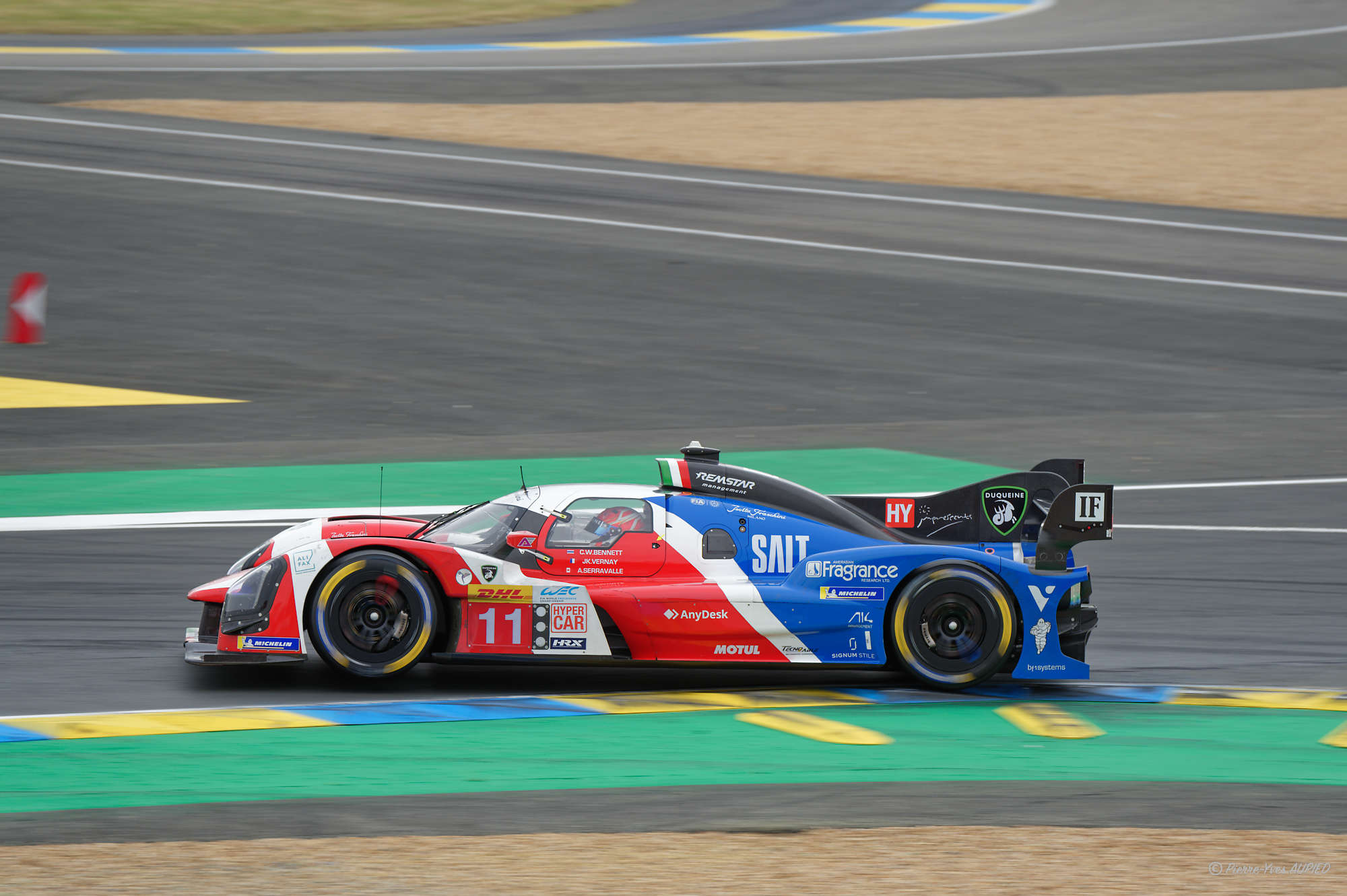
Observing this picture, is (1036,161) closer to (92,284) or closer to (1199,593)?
(92,284)

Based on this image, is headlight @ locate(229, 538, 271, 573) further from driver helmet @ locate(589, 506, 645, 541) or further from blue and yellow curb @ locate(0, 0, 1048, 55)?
blue and yellow curb @ locate(0, 0, 1048, 55)

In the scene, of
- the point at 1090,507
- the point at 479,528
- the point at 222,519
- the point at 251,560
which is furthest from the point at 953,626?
the point at 222,519

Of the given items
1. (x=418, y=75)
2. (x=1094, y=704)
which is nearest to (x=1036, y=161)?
(x=418, y=75)

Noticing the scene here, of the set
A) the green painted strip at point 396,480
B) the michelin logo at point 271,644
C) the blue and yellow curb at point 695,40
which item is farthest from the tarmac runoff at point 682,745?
the blue and yellow curb at point 695,40

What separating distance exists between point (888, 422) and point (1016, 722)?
7920 mm

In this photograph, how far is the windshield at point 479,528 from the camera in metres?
9.24

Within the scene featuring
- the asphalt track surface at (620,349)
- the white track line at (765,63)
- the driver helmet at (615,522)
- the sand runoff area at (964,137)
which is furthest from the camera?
the white track line at (765,63)

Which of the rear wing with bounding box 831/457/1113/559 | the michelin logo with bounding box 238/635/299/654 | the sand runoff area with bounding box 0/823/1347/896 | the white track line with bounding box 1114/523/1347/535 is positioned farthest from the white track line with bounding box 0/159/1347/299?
the sand runoff area with bounding box 0/823/1347/896

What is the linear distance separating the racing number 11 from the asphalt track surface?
485 mm

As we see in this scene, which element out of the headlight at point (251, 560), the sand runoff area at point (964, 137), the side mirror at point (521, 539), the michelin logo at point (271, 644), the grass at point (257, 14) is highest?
the grass at point (257, 14)

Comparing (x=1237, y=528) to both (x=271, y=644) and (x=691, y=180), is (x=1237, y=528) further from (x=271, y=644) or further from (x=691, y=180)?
(x=691, y=180)

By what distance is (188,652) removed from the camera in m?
9.16

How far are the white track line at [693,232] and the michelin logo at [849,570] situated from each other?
1378 centimetres

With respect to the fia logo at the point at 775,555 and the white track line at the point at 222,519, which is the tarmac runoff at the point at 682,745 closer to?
the fia logo at the point at 775,555
